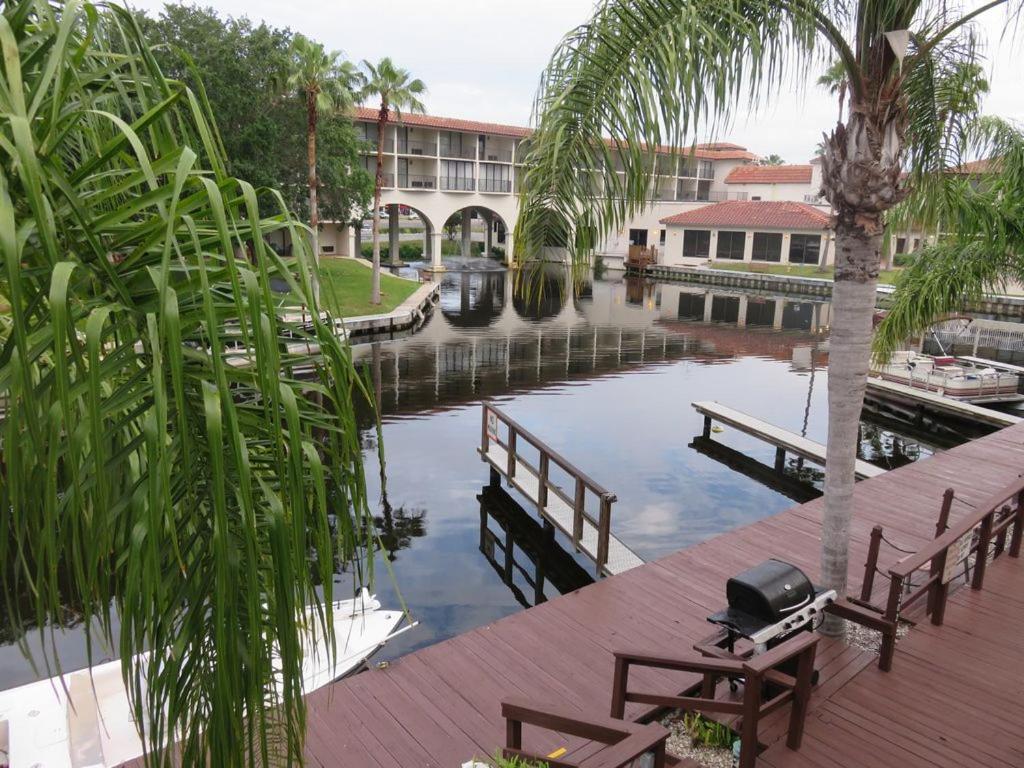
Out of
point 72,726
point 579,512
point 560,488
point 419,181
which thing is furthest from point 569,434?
point 419,181

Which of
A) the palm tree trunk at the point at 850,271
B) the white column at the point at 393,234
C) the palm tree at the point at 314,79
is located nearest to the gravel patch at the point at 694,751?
the palm tree trunk at the point at 850,271

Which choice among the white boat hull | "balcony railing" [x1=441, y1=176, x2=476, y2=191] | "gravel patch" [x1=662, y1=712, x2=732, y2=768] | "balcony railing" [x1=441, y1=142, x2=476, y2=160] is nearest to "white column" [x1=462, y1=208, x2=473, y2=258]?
"balcony railing" [x1=441, y1=142, x2=476, y2=160]

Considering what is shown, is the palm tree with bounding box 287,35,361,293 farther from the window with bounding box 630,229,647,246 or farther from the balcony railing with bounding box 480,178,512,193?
the window with bounding box 630,229,647,246

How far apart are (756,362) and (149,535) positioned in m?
27.3

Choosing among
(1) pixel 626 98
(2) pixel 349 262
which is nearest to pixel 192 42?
(2) pixel 349 262

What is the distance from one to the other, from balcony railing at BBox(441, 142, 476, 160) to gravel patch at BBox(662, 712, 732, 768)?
48735 millimetres

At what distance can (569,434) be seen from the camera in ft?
57.3

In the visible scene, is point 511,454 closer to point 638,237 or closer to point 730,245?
point 730,245

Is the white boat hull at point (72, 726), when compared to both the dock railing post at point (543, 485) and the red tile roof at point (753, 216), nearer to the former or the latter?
the dock railing post at point (543, 485)

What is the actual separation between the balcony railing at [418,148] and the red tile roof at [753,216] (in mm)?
20543

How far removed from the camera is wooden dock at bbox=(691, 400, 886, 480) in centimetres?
1442

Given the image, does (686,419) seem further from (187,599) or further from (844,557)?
(187,599)

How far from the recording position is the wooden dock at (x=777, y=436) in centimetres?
1442

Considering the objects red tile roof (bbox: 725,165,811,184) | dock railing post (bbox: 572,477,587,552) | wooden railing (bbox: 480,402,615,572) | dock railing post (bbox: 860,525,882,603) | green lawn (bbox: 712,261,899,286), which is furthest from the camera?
red tile roof (bbox: 725,165,811,184)
